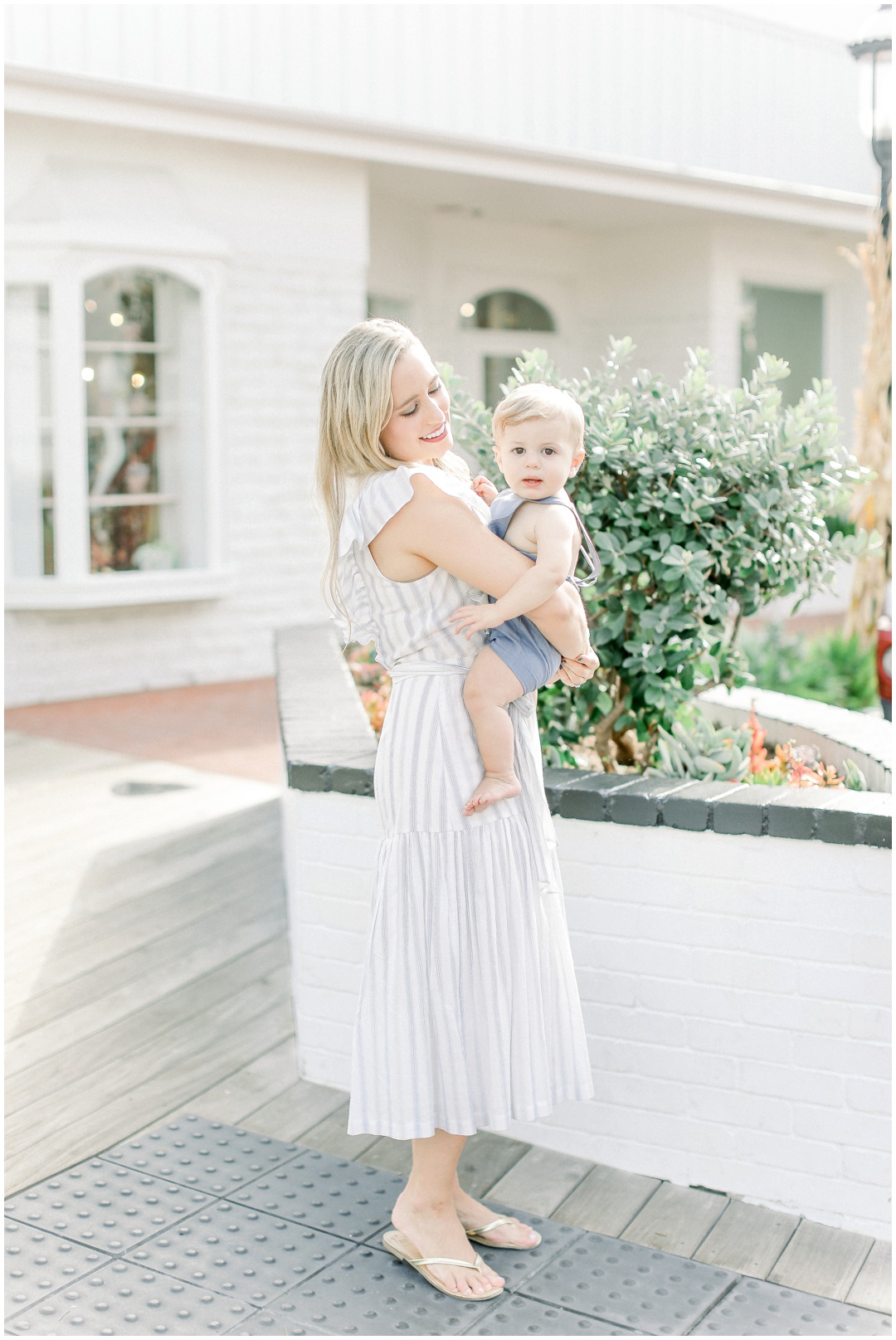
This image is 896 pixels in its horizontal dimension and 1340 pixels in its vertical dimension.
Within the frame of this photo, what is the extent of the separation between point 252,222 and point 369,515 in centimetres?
721

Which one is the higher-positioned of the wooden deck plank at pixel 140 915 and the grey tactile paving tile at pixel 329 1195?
the wooden deck plank at pixel 140 915

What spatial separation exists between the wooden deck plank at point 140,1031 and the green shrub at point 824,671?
3.72 meters

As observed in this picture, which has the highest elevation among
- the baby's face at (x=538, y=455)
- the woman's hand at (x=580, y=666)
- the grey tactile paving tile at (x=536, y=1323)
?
the baby's face at (x=538, y=455)

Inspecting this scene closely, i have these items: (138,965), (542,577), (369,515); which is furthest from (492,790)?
(138,965)

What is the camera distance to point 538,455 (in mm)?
2328

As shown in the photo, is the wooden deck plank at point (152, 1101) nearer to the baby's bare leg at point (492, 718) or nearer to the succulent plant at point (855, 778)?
the baby's bare leg at point (492, 718)

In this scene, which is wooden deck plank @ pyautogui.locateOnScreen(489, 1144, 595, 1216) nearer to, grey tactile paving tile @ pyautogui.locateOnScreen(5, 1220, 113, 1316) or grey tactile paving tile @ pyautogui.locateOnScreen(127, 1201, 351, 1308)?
grey tactile paving tile @ pyautogui.locateOnScreen(127, 1201, 351, 1308)

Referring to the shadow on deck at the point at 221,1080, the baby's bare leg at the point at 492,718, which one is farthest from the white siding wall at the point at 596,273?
the baby's bare leg at the point at 492,718

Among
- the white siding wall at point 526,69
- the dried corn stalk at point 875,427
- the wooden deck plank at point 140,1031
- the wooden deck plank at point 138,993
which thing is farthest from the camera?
the white siding wall at point 526,69

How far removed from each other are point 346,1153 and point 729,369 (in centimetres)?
1043

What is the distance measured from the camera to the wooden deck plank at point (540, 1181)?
109 inches

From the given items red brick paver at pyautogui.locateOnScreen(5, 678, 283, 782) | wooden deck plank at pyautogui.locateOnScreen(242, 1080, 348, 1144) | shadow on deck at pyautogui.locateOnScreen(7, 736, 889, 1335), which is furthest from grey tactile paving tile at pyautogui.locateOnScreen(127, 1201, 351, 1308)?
red brick paver at pyautogui.locateOnScreen(5, 678, 283, 782)

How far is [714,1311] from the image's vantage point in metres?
2.38

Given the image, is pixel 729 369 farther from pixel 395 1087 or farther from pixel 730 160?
pixel 395 1087
